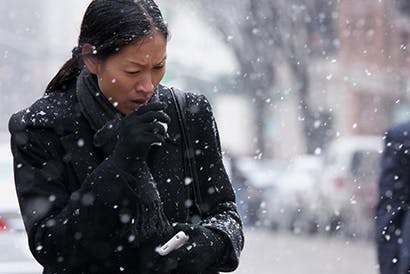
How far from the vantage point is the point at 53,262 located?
3338mm

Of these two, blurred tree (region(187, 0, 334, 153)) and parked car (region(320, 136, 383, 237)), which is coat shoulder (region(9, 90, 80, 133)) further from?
blurred tree (region(187, 0, 334, 153))

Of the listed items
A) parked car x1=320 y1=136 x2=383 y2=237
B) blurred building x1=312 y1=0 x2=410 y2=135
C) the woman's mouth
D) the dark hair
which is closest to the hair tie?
the dark hair

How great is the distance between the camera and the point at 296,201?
1097 inches

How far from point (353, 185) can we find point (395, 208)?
2007cm

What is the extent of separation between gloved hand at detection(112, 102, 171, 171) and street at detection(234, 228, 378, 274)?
12.4 metres

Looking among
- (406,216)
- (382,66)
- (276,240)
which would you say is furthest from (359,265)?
(382,66)

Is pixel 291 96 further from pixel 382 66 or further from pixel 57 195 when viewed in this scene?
pixel 57 195

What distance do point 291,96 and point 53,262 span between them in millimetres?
34827

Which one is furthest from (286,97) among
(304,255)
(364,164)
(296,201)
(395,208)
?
(395,208)

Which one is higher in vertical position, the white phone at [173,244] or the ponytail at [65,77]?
the ponytail at [65,77]

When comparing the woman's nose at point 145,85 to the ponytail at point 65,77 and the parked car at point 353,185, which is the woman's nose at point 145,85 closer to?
the ponytail at point 65,77

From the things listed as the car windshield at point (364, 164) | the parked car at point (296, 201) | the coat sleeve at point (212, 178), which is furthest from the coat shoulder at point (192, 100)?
the parked car at point (296, 201)

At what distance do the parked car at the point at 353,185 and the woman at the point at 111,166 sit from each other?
20841 mm

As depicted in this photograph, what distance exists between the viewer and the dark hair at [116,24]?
10.9 ft
